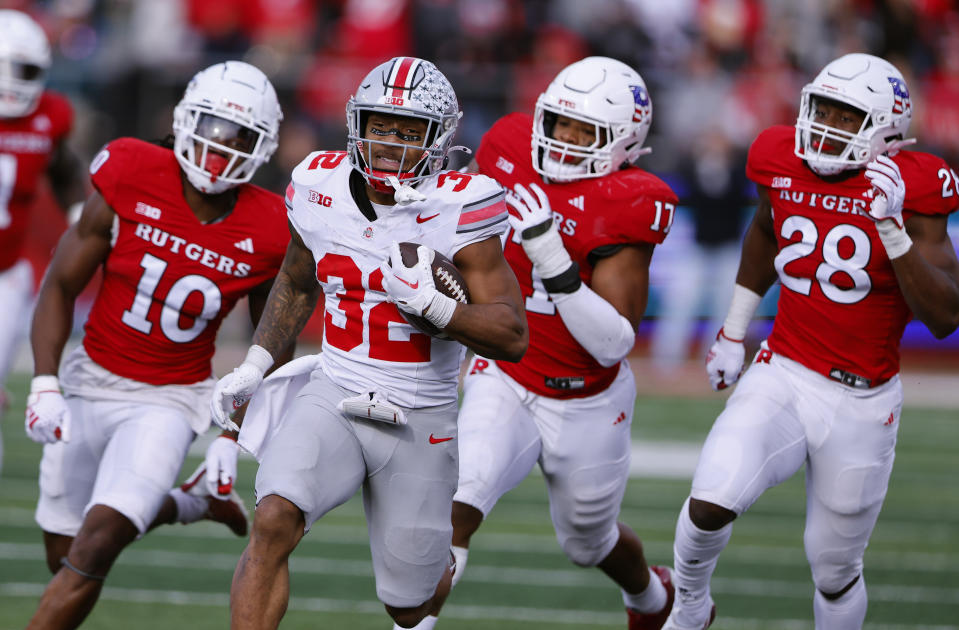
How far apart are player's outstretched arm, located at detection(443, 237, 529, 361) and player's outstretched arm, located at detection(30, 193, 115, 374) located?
1.38 meters

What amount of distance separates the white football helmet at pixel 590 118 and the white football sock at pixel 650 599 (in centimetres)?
152

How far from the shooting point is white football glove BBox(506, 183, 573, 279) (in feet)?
14.2

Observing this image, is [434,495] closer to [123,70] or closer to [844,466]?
[844,466]

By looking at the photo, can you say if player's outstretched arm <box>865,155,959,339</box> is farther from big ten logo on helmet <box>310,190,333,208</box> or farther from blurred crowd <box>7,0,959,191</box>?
blurred crowd <box>7,0,959,191</box>

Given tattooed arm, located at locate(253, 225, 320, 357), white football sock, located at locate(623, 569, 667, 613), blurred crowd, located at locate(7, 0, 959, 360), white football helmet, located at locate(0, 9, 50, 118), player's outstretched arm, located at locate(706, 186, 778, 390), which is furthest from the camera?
blurred crowd, located at locate(7, 0, 959, 360)

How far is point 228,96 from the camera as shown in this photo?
4711 millimetres

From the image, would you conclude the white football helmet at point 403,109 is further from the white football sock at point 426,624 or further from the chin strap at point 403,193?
the white football sock at point 426,624

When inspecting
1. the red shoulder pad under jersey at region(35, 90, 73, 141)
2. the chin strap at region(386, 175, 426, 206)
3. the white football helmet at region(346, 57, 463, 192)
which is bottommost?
the red shoulder pad under jersey at region(35, 90, 73, 141)

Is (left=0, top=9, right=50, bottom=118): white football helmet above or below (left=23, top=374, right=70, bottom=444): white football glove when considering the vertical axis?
above

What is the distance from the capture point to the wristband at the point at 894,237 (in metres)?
4.38

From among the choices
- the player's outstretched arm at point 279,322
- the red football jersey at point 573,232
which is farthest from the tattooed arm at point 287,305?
the red football jersey at point 573,232

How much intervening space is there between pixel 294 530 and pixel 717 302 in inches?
326

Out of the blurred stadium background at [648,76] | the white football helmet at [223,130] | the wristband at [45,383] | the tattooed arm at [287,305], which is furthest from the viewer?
the blurred stadium background at [648,76]

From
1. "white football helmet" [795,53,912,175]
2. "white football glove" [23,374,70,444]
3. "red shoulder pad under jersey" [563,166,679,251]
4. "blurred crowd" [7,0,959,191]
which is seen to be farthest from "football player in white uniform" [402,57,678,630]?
"blurred crowd" [7,0,959,191]
